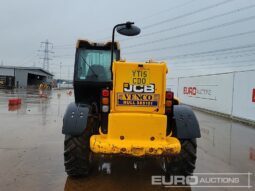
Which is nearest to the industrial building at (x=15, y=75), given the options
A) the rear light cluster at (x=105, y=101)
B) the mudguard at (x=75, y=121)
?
the mudguard at (x=75, y=121)

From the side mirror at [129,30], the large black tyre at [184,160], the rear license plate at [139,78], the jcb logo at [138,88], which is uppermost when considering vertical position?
the side mirror at [129,30]

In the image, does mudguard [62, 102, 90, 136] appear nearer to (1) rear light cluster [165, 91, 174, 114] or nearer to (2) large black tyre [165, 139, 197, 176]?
(1) rear light cluster [165, 91, 174, 114]

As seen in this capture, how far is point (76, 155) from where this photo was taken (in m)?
5.89

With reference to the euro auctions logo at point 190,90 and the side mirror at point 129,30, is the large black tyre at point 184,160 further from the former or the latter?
the euro auctions logo at point 190,90

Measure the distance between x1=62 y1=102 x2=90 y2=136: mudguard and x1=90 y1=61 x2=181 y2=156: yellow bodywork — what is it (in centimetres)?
30

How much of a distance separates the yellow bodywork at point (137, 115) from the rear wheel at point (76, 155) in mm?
353

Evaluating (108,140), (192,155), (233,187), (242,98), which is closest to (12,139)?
(108,140)

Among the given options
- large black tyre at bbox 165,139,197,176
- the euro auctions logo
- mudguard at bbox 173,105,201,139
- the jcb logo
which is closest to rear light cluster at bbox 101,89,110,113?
the jcb logo

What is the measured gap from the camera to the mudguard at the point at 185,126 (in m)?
5.93

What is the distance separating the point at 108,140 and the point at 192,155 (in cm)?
153

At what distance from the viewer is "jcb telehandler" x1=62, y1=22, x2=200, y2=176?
5.45 meters

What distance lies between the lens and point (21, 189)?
5418mm

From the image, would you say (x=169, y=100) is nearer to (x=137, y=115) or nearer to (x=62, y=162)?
(x=137, y=115)

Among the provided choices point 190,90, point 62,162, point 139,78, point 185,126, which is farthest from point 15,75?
point 185,126
